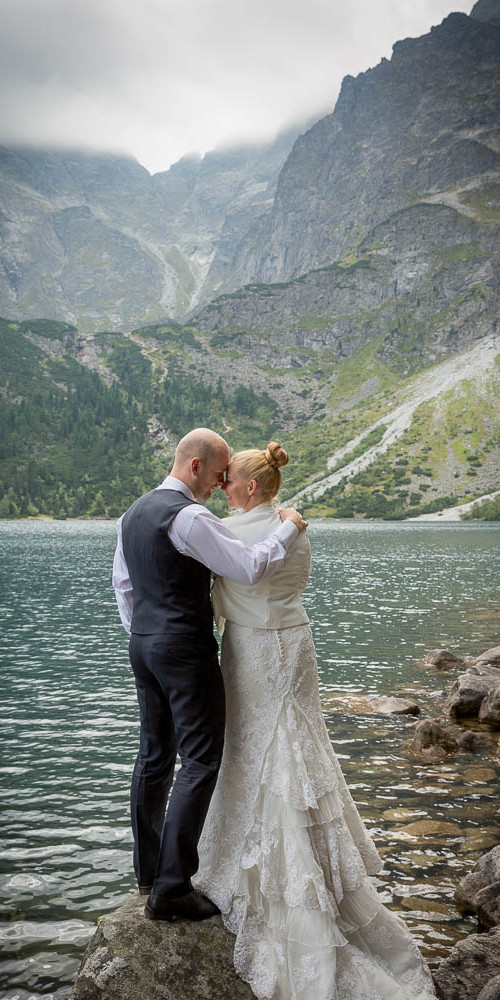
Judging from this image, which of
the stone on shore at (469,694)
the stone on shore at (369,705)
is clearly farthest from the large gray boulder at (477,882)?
the stone on shore at (369,705)

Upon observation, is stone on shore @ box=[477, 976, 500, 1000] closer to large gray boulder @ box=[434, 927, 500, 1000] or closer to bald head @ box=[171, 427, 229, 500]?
large gray boulder @ box=[434, 927, 500, 1000]

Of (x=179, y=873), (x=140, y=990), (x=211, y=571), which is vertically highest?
Answer: (x=211, y=571)

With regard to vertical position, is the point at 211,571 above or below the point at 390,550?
above

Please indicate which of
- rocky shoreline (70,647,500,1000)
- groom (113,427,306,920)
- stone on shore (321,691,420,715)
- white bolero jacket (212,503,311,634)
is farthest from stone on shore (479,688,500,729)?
groom (113,427,306,920)

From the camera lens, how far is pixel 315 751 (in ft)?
19.3

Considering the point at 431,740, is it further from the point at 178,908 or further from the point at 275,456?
the point at 275,456

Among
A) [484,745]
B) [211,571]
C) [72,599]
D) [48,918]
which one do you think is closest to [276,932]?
[211,571]

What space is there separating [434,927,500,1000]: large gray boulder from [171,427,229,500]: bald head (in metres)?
4.65

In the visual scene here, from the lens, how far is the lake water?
29.9 feet

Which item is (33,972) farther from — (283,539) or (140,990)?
(283,539)

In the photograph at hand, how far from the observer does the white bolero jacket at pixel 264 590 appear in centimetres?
599

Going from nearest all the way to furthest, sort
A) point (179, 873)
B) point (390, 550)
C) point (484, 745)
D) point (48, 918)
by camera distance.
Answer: point (179, 873)
point (48, 918)
point (484, 745)
point (390, 550)

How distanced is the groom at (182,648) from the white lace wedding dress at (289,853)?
296mm

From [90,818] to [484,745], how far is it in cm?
870
